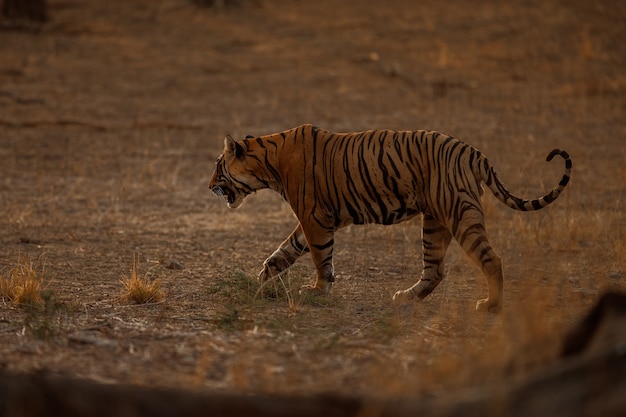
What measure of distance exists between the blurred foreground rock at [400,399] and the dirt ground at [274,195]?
23 centimetres

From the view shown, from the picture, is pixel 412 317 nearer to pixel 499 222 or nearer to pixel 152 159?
pixel 499 222

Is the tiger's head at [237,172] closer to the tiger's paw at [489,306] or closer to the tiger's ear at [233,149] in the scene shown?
the tiger's ear at [233,149]

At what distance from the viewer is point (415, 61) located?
1903 cm

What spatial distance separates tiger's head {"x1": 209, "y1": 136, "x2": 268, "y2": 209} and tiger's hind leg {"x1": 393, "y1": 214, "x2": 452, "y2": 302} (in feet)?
4.57

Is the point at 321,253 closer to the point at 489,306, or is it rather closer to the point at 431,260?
the point at 431,260

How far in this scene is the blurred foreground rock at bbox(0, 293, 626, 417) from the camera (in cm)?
346

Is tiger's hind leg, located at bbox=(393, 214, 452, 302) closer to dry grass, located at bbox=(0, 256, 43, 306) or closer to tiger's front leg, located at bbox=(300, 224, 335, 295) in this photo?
tiger's front leg, located at bbox=(300, 224, 335, 295)

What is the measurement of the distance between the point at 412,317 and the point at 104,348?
6.76ft

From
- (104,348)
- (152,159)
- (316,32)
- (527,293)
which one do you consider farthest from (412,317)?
(316,32)

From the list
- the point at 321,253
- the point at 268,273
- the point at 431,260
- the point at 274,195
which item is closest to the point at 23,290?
the point at 268,273

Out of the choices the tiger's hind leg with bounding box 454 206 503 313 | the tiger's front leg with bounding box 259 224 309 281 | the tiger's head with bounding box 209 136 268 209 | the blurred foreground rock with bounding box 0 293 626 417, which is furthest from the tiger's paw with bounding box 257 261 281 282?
the blurred foreground rock with bounding box 0 293 626 417

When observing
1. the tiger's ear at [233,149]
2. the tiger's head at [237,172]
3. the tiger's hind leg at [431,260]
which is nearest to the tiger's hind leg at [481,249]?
the tiger's hind leg at [431,260]

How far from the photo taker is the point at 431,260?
24.7 feet

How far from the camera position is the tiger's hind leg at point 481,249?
6898 mm
